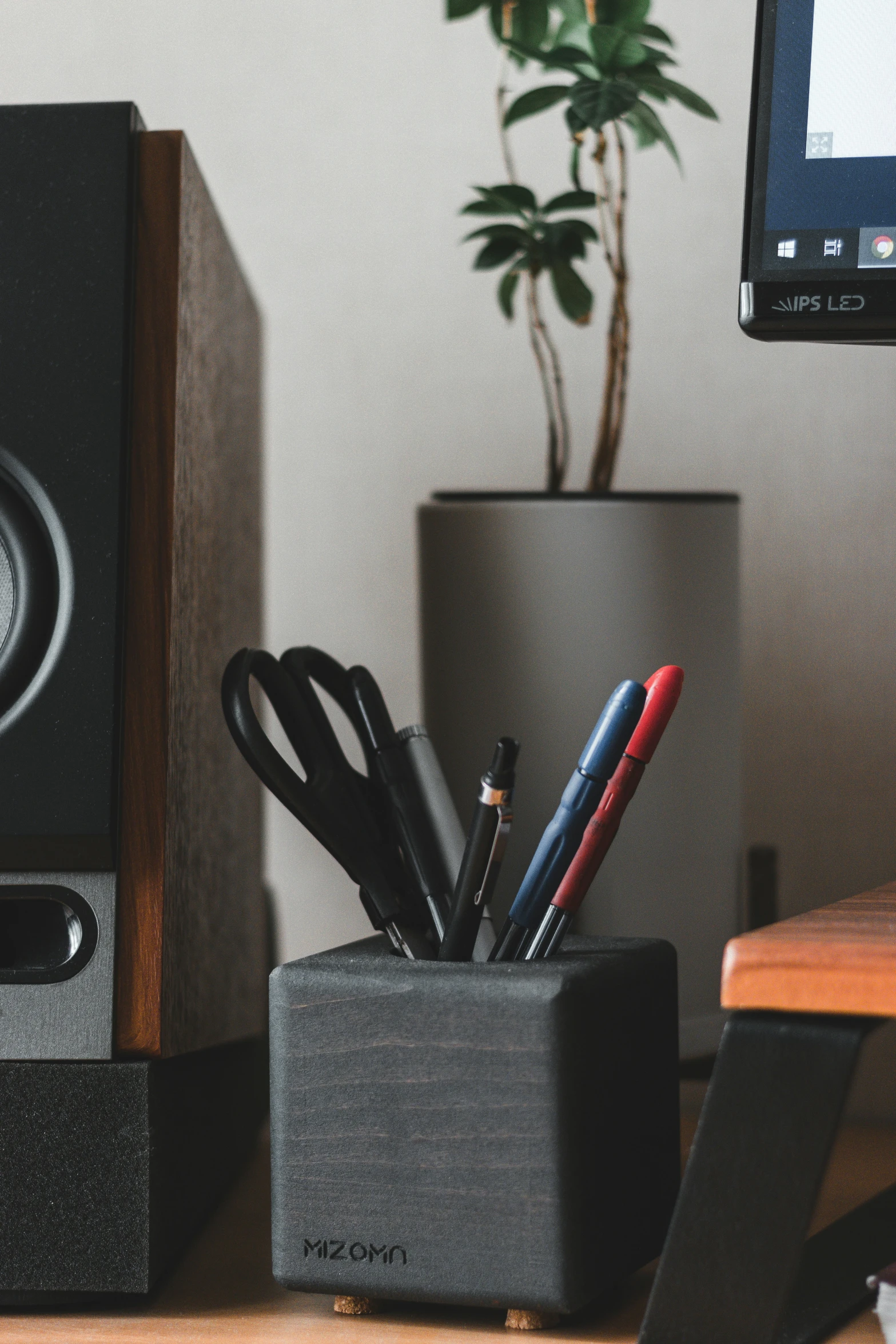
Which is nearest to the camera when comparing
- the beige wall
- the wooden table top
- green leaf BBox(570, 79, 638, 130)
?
the wooden table top

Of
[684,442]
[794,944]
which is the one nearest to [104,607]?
[794,944]

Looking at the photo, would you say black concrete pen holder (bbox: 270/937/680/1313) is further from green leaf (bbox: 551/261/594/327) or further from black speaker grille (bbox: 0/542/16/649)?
green leaf (bbox: 551/261/594/327)

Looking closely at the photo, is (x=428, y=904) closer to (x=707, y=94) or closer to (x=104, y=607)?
(x=104, y=607)

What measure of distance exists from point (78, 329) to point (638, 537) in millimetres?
252

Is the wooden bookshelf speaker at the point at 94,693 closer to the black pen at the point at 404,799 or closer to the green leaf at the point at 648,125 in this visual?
the black pen at the point at 404,799

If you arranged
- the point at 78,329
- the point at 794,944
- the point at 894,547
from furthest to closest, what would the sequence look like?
1. the point at 894,547
2. the point at 78,329
3. the point at 794,944

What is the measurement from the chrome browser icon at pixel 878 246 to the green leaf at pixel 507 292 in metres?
0.25

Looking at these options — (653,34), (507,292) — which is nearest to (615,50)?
(653,34)

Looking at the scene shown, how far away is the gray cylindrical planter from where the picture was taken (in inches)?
22.7

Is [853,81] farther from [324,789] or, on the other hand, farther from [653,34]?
[324,789]

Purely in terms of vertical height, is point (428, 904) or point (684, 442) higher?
point (684, 442)

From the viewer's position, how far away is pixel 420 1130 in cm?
40

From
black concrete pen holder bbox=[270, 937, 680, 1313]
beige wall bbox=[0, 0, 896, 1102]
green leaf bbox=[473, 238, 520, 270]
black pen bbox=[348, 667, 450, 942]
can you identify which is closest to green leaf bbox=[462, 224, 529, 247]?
green leaf bbox=[473, 238, 520, 270]

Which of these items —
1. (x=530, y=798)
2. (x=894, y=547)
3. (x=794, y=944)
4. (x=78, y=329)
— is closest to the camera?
(x=794, y=944)
